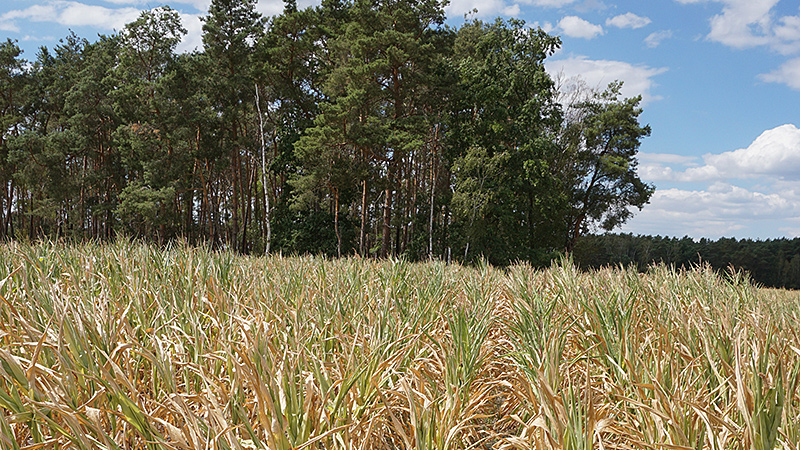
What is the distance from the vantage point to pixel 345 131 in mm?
19656

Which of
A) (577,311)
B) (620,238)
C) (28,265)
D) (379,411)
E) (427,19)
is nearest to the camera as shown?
(379,411)

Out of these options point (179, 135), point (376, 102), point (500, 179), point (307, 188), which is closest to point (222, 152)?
point (179, 135)

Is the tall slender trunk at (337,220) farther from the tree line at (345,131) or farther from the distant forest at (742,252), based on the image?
the distant forest at (742,252)

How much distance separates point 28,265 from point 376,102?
701 inches

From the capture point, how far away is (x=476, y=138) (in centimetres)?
2058

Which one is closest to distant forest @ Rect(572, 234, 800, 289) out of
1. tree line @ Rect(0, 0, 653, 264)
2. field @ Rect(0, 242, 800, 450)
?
tree line @ Rect(0, 0, 653, 264)

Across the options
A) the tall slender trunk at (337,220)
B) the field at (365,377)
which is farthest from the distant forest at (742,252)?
the field at (365,377)

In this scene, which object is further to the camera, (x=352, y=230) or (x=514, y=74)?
(x=352, y=230)

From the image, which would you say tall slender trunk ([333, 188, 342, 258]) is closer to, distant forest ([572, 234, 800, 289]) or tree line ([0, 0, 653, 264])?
tree line ([0, 0, 653, 264])

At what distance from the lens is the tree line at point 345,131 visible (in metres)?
20.2

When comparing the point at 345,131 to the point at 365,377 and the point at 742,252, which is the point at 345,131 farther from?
the point at 742,252

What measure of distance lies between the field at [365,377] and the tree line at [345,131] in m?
14.6

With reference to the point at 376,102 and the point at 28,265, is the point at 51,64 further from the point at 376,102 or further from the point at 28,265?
the point at 28,265

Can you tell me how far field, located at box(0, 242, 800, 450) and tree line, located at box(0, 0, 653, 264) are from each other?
1464 cm
